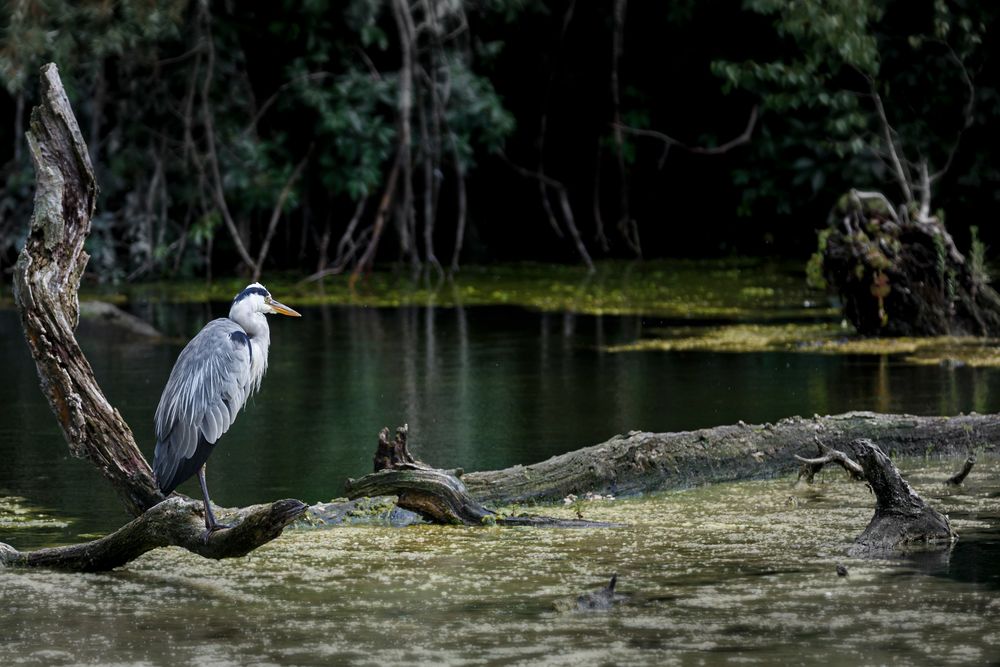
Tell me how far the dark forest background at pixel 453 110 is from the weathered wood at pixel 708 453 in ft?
31.1

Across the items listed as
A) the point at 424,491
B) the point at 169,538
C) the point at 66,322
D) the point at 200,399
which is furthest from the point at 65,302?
the point at 424,491

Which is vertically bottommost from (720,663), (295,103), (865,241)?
(720,663)

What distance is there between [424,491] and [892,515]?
5.41 feet

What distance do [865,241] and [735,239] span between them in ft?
35.2

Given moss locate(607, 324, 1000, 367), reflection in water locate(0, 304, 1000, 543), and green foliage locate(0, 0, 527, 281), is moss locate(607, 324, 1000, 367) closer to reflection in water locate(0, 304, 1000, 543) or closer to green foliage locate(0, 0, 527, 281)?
reflection in water locate(0, 304, 1000, 543)

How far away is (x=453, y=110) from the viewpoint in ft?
62.8

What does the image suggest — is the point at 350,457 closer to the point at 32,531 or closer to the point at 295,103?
the point at 32,531

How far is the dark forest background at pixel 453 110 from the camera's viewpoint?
18.1m

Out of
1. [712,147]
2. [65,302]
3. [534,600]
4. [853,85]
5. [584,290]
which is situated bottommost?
[534,600]

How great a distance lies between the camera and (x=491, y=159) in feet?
74.1

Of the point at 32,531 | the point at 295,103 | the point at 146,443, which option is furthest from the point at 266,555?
the point at 295,103

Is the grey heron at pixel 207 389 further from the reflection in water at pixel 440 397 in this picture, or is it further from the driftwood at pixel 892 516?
the driftwood at pixel 892 516

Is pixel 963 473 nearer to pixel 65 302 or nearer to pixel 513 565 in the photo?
pixel 513 565

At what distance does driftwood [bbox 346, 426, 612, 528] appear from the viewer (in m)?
6.27
